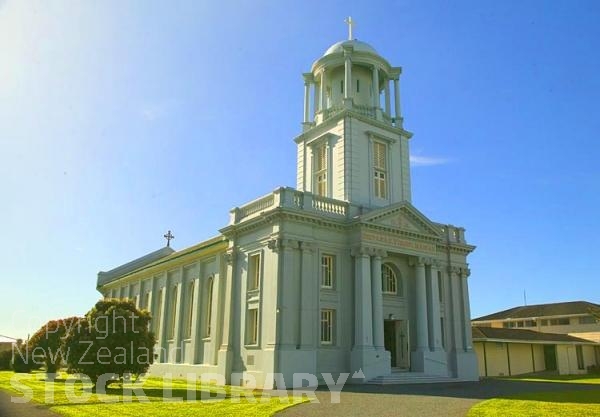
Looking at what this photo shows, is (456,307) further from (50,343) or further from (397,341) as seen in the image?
(50,343)

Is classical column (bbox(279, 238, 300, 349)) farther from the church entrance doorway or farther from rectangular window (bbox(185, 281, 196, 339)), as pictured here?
rectangular window (bbox(185, 281, 196, 339))

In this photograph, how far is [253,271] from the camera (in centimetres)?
2836

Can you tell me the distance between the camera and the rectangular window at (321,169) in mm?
32625

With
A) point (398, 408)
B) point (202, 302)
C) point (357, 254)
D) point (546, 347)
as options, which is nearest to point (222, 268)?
point (202, 302)

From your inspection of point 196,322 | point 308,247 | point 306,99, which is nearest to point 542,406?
point 308,247

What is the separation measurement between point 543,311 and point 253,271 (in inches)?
1753

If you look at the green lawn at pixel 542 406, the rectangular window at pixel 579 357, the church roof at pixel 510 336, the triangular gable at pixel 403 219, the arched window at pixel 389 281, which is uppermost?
the triangular gable at pixel 403 219

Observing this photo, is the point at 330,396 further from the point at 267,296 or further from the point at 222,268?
the point at 222,268

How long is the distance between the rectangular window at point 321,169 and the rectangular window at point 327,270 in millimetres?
5631

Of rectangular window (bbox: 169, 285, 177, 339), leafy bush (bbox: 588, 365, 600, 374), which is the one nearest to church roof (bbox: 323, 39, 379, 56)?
rectangular window (bbox: 169, 285, 177, 339)

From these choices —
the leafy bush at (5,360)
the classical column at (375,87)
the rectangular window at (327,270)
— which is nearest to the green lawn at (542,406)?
the rectangular window at (327,270)

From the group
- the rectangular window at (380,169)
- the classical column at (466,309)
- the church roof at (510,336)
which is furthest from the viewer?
the church roof at (510,336)

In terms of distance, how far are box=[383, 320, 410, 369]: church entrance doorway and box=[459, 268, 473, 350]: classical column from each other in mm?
5004

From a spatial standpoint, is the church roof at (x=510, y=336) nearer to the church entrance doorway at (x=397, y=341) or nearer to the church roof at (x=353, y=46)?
the church entrance doorway at (x=397, y=341)
